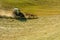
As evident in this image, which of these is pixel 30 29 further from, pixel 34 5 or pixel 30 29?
pixel 34 5

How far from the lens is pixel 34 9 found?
18.0 meters

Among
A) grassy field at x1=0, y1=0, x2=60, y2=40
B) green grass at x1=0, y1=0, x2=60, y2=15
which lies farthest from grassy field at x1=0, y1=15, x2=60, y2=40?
green grass at x1=0, y1=0, x2=60, y2=15

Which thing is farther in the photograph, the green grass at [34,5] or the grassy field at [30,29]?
the green grass at [34,5]

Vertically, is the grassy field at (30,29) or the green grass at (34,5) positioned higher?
the green grass at (34,5)

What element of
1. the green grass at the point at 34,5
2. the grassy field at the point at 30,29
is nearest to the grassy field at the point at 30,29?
the grassy field at the point at 30,29

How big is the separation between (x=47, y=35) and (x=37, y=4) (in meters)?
10.0

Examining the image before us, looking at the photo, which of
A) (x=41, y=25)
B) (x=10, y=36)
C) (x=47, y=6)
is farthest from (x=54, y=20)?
(x=47, y=6)

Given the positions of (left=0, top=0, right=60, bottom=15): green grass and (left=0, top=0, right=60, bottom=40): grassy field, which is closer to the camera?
(left=0, top=0, right=60, bottom=40): grassy field

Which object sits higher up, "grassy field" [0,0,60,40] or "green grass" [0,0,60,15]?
"green grass" [0,0,60,15]

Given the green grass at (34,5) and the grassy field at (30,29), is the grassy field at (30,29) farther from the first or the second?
the green grass at (34,5)

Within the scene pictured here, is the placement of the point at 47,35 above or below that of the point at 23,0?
below

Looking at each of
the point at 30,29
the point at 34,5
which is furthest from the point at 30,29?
the point at 34,5

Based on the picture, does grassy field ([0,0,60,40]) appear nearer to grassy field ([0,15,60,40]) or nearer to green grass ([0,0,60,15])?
grassy field ([0,15,60,40])

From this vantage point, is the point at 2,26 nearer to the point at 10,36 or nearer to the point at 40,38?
the point at 10,36
